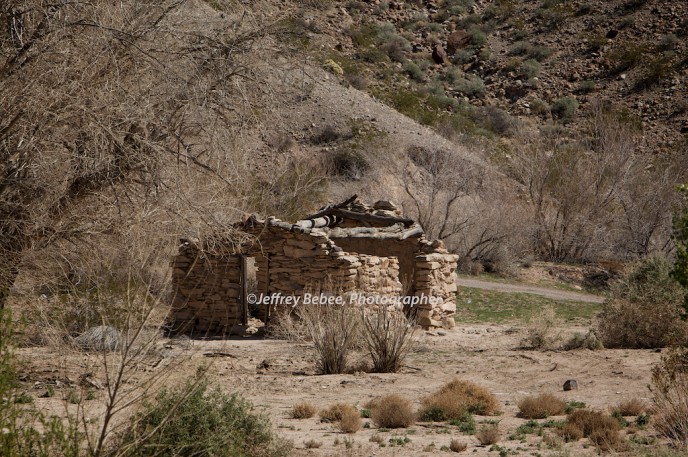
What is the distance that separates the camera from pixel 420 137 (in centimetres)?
3997

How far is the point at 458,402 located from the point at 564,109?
4461 cm

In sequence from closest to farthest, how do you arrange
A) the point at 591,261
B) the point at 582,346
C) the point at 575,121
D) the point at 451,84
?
1. the point at 582,346
2. the point at 591,261
3. the point at 575,121
4. the point at 451,84

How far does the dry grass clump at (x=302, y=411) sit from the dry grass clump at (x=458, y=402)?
1.21 metres

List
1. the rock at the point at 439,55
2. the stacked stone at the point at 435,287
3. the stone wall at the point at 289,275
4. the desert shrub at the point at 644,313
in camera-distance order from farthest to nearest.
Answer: the rock at the point at 439,55 < the stacked stone at the point at 435,287 < the stone wall at the point at 289,275 < the desert shrub at the point at 644,313

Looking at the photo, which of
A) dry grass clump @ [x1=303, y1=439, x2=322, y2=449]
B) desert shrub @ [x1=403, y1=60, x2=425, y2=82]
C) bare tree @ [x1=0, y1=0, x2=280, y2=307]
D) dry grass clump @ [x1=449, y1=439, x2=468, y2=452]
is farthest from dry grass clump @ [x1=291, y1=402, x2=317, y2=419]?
desert shrub @ [x1=403, y1=60, x2=425, y2=82]

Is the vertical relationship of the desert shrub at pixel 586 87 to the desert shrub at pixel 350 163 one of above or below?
above

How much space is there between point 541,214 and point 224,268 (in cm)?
2058

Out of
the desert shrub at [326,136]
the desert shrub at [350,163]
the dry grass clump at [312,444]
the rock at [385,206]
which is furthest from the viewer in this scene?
the desert shrub at [326,136]

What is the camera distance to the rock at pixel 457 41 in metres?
59.4

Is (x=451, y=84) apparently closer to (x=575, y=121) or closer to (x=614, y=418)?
(x=575, y=121)

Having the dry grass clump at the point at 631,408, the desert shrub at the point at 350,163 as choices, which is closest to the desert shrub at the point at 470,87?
the desert shrub at the point at 350,163

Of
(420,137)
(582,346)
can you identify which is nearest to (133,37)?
(582,346)

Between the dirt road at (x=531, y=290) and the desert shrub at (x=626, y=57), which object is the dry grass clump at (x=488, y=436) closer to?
the dirt road at (x=531, y=290)

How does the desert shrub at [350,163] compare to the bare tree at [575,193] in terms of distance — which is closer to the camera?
the bare tree at [575,193]
